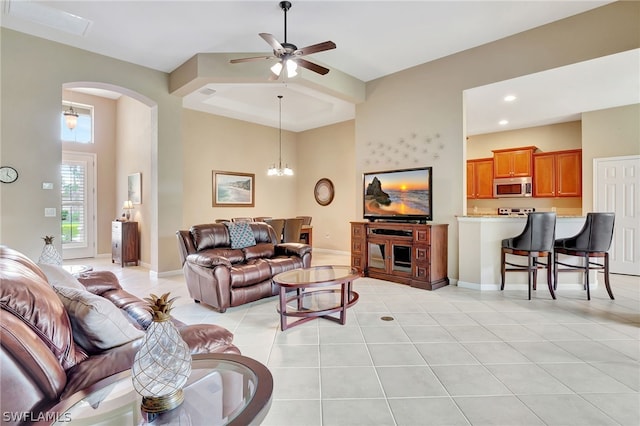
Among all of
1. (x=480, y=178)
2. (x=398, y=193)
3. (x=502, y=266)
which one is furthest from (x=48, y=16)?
(x=480, y=178)

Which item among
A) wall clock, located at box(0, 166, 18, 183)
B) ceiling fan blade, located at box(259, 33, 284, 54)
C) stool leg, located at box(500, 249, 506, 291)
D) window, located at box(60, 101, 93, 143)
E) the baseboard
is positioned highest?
window, located at box(60, 101, 93, 143)

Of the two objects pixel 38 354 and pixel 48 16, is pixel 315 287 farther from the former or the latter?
pixel 48 16

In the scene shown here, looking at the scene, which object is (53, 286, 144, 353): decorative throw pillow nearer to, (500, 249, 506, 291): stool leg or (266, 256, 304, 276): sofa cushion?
(266, 256, 304, 276): sofa cushion

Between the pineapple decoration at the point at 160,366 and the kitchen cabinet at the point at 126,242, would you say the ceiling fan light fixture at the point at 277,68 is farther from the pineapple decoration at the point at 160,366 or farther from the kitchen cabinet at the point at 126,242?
the kitchen cabinet at the point at 126,242

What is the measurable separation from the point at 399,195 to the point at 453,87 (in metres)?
1.82

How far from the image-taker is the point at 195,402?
3.53 feet

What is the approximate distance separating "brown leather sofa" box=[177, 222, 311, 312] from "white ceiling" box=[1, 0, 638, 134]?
8.46 ft

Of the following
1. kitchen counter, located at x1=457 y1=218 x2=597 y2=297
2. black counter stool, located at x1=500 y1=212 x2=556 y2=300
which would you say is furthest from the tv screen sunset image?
black counter stool, located at x1=500 y1=212 x2=556 y2=300

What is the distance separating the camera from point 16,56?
12.9 ft

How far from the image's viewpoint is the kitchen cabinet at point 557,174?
6254 millimetres

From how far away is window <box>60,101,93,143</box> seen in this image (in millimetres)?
7215

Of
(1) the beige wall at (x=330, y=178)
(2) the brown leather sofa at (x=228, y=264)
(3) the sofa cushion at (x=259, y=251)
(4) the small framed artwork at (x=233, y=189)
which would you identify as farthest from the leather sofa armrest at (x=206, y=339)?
(1) the beige wall at (x=330, y=178)

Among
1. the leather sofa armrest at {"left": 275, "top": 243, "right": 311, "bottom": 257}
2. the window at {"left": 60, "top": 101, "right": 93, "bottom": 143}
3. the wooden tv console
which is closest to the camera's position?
the leather sofa armrest at {"left": 275, "top": 243, "right": 311, "bottom": 257}

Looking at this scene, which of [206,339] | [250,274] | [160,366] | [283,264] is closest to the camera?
[160,366]
